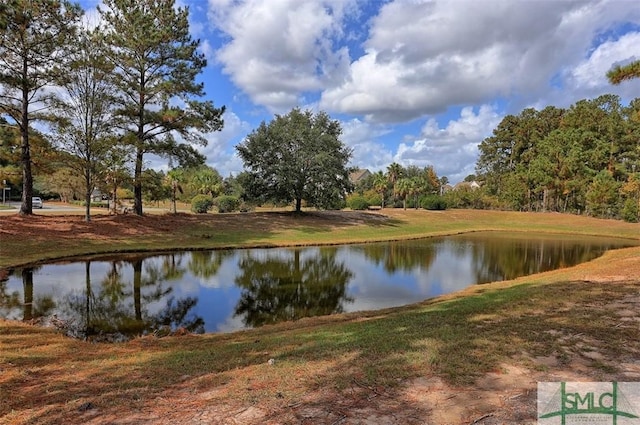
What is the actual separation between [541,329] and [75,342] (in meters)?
8.89

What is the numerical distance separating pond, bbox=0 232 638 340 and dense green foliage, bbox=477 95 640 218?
88.4 ft

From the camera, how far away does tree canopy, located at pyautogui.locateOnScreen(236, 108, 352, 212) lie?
119ft

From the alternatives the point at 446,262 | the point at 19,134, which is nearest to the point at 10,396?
the point at 446,262

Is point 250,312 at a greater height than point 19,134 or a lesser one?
lesser

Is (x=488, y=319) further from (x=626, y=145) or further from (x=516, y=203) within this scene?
(x=626, y=145)

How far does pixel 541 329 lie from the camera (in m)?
6.15

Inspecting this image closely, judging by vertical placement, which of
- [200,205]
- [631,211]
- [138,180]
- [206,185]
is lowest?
→ [631,211]

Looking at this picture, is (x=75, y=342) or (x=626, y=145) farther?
(x=626, y=145)

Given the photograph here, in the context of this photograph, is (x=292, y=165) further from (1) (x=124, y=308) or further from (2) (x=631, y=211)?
(2) (x=631, y=211)

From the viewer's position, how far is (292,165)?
3628 cm

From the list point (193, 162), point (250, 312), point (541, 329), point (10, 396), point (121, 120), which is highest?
point (121, 120)

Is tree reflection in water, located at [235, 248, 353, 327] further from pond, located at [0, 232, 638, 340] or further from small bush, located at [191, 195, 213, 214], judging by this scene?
small bush, located at [191, 195, 213, 214]
